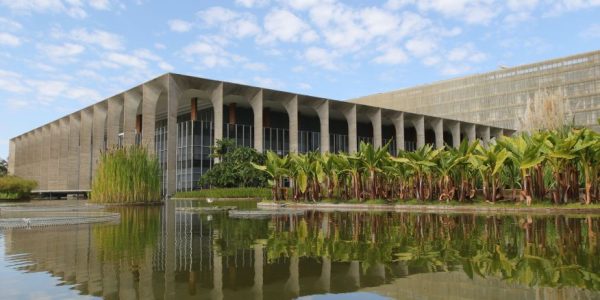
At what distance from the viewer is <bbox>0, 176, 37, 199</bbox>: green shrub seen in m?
32.5

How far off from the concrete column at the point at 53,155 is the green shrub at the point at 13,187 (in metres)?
30.2

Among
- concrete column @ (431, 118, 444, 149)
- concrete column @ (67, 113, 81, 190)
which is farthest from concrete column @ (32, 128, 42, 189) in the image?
concrete column @ (431, 118, 444, 149)

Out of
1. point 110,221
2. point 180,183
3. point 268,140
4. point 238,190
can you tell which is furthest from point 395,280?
point 268,140

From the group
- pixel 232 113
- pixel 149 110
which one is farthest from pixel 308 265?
pixel 232 113

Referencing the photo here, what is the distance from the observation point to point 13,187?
3328cm

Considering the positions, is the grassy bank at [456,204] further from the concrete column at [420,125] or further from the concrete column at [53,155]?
the concrete column at [53,155]

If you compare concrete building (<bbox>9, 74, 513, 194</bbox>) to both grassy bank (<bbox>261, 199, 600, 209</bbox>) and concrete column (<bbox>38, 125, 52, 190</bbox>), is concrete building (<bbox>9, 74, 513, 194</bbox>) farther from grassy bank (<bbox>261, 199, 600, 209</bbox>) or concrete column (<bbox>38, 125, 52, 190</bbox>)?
grassy bank (<bbox>261, 199, 600, 209</bbox>)

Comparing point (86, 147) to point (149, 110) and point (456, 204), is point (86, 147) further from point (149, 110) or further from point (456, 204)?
point (456, 204)

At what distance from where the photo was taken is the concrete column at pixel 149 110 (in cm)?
4103

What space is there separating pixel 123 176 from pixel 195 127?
24.7m

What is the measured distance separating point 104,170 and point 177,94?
18.7m

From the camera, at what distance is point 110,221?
13.4 meters

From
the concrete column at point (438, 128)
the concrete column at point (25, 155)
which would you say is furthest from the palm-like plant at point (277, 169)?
Result: the concrete column at point (25, 155)

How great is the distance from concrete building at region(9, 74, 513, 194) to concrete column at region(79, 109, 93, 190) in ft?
0.39
